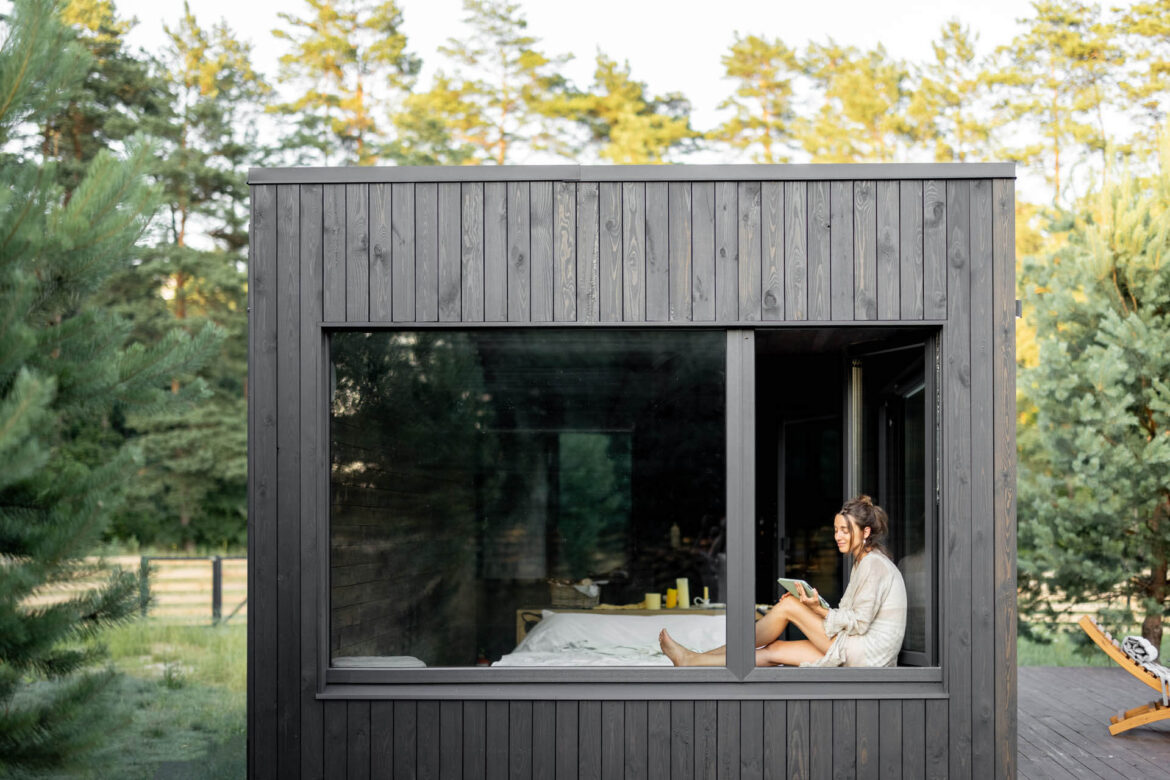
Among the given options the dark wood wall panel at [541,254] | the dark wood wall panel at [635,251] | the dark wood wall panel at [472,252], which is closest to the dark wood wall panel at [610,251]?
the dark wood wall panel at [635,251]

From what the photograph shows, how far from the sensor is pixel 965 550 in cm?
421

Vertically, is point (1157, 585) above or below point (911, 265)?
below

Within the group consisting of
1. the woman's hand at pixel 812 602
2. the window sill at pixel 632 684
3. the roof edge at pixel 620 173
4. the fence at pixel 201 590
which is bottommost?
the fence at pixel 201 590

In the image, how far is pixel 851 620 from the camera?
14.6 ft

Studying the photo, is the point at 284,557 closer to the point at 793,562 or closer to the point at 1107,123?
the point at 793,562

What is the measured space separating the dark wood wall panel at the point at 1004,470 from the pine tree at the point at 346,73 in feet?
45.1

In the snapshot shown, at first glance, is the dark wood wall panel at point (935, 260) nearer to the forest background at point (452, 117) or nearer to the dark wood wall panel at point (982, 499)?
the dark wood wall panel at point (982, 499)

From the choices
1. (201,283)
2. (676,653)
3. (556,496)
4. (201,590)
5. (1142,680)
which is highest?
(201,283)

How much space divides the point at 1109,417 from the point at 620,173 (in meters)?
5.98

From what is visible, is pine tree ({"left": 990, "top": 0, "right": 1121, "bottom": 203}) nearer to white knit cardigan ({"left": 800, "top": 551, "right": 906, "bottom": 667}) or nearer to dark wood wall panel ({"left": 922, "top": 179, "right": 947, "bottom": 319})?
dark wood wall panel ({"left": 922, "top": 179, "right": 947, "bottom": 319})

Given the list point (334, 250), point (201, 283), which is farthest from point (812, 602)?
point (201, 283)

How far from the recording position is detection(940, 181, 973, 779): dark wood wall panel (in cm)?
420

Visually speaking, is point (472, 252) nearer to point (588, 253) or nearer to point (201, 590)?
point (588, 253)

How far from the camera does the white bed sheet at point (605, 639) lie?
431 centimetres
